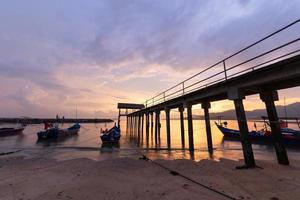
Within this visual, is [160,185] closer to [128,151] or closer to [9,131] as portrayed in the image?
[128,151]

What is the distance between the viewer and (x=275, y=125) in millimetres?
10906

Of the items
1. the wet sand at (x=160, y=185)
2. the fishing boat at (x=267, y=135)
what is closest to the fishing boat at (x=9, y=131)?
the wet sand at (x=160, y=185)

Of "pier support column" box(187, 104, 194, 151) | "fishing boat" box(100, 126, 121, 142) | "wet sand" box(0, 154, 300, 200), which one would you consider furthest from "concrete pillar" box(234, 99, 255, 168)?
"fishing boat" box(100, 126, 121, 142)

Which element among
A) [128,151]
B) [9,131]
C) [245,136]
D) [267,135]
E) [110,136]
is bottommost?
[128,151]

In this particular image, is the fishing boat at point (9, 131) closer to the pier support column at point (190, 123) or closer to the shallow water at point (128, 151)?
the shallow water at point (128, 151)

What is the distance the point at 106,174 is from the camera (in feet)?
28.3

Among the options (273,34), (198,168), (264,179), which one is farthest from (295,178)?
(273,34)

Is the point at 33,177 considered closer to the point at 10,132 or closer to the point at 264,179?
the point at 264,179

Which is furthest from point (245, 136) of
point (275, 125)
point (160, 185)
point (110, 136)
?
point (110, 136)

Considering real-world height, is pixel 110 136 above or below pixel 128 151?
above

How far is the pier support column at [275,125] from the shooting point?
1080 centimetres

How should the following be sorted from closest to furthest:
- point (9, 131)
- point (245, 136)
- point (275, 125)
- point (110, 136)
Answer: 1. point (245, 136)
2. point (275, 125)
3. point (110, 136)
4. point (9, 131)

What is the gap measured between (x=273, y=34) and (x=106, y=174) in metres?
10.2

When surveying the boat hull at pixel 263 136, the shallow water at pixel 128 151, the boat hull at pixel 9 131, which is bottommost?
the shallow water at pixel 128 151
